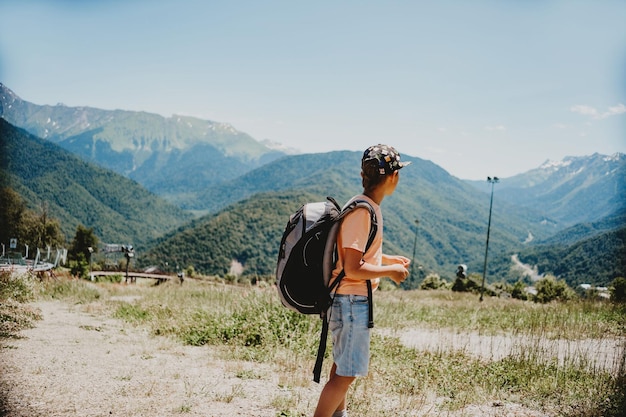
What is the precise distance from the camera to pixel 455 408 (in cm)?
381

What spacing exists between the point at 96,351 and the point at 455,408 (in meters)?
4.03

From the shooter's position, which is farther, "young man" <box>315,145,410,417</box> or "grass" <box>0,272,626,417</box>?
"grass" <box>0,272,626,417</box>

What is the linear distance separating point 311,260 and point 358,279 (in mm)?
303

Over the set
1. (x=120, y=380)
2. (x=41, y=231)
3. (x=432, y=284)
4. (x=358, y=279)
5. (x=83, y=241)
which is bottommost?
(x=83, y=241)

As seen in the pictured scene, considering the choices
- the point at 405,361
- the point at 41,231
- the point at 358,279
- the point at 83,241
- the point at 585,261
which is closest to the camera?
the point at 358,279

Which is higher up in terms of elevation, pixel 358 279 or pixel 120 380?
pixel 358 279

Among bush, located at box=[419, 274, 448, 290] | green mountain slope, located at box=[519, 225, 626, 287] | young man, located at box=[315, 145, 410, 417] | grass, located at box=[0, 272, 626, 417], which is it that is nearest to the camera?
young man, located at box=[315, 145, 410, 417]

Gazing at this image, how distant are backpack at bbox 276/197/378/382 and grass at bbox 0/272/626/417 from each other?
1.34 m

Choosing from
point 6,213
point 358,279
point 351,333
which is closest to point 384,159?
point 358,279

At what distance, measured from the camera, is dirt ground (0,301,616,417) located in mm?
3438

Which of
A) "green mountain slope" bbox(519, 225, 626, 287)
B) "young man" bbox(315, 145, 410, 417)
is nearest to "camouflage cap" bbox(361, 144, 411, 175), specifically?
"young man" bbox(315, 145, 410, 417)

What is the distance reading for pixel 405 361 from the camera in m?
5.28

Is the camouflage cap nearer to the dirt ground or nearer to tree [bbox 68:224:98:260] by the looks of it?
the dirt ground

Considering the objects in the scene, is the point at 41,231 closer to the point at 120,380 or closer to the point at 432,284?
the point at 432,284
